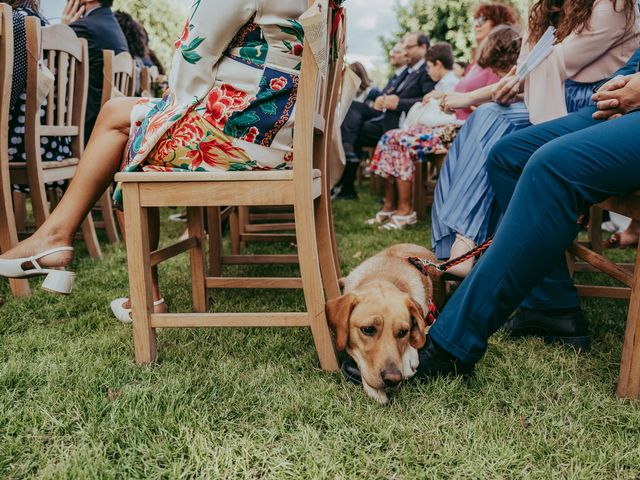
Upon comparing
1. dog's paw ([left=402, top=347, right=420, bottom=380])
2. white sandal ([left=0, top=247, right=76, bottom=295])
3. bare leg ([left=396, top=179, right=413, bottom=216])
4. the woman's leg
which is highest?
the woman's leg

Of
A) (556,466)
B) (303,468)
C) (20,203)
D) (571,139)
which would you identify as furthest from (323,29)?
(20,203)

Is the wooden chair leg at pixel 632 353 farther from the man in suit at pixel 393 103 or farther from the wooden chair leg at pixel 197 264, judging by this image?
the man in suit at pixel 393 103

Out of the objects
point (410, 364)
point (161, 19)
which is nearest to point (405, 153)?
point (410, 364)

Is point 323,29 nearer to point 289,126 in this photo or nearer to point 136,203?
point 289,126

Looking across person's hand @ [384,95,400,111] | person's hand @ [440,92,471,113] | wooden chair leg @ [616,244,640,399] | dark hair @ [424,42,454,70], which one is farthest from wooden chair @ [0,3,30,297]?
dark hair @ [424,42,454,70]

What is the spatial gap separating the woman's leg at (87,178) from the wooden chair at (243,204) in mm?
315

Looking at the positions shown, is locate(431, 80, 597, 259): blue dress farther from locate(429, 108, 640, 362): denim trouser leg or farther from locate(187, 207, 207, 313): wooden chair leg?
locate(187, 207, 207, 313): wooden chair leg

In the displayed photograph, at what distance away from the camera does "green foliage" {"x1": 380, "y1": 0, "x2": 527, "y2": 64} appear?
747 inches

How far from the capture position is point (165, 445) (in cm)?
138

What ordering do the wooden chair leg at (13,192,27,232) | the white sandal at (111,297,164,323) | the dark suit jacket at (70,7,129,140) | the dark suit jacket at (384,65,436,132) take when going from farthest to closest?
1. the dark suit jacket at (384,65,436,132)
2. the dark suit jacket at (70,7,129,140)
3. the wooden chair leg at (13,192,27,232)
4. the white sandal at (111,297,164,323)

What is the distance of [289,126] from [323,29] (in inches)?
15.1

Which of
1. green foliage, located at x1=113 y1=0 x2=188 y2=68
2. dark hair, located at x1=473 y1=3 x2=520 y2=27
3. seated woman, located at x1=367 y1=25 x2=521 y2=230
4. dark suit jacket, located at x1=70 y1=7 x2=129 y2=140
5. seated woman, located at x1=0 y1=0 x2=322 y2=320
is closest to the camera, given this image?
seated woman, located at x1=0 y1=0 x2=322 y2=320

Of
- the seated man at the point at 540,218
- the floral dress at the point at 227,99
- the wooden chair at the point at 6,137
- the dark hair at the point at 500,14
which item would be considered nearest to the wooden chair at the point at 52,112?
the wooden chair at the point at 6,137

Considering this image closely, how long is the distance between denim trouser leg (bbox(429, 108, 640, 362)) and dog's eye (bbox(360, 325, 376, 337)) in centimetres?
24
